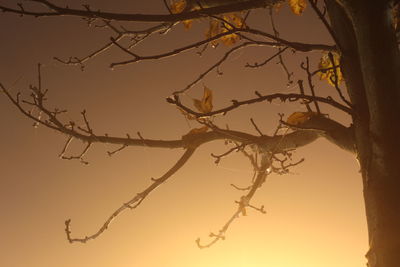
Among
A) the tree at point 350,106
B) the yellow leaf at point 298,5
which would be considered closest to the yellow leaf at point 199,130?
the tree at point 350,106

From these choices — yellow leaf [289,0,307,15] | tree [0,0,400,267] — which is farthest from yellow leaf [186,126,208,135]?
yellow leaf [289,0,307,15]

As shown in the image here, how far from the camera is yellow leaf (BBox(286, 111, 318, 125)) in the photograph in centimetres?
230

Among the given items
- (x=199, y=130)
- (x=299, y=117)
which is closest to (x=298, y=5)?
(x=299, y=117)

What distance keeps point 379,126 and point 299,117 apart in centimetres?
55

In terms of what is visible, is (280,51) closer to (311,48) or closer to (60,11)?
(311,48)

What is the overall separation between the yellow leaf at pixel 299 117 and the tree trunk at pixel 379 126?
11.2 inches

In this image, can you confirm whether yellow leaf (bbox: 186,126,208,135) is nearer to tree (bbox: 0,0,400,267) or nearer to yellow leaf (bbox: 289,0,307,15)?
tree (bbox: 0,0,400,267)

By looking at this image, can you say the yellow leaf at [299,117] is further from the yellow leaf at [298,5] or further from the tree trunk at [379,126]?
the yellow leaf at [298,5]

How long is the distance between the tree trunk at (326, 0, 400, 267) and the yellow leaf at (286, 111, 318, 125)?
0.28 m

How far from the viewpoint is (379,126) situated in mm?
1830

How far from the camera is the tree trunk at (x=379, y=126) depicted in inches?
67.4

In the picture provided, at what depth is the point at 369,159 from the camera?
188cm

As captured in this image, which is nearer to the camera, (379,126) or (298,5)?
(379,126)

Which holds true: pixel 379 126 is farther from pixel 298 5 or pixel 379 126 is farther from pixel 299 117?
pixel 298 5
